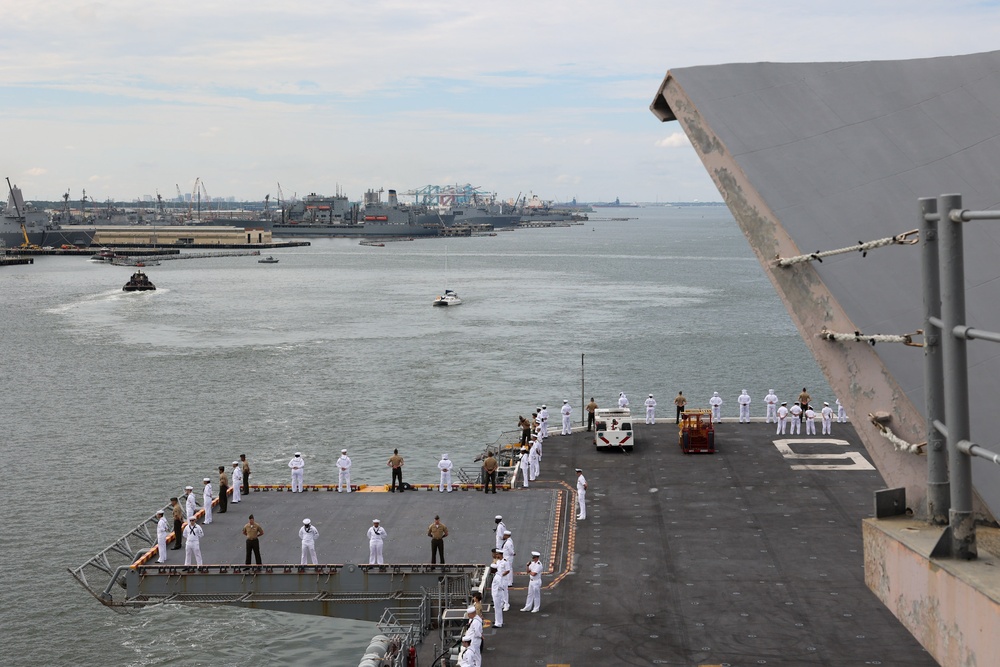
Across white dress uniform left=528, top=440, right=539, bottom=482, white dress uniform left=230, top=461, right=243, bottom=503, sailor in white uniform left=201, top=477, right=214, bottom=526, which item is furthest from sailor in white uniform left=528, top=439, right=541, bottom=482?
sailor in white uniform left=201, top=477, right=214, bottom=526

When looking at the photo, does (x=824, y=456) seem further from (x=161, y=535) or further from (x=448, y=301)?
(x=448, y=301)

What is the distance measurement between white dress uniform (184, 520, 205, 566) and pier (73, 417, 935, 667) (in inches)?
18.5

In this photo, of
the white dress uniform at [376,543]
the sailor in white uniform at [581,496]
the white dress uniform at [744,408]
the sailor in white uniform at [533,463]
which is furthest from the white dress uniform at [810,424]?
the white dress uniform at [376,543]

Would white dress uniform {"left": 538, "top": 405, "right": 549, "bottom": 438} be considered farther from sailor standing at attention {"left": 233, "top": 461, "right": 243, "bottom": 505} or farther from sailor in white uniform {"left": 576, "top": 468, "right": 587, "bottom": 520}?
sailor standing at attention {"left": 233, "top": 461, "right": 243, "bottom": 505}

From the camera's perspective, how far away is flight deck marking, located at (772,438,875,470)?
3069 cm

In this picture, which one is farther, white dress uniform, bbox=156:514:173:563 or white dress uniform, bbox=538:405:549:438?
white dress uniform, bbox=538:405:549:438

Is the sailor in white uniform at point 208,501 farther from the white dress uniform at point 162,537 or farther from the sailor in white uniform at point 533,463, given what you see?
the sailor in white uniform at point 533,463

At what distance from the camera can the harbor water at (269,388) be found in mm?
26453

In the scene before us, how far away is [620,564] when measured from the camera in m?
22.2

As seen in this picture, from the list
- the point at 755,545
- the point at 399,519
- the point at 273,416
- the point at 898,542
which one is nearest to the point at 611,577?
the point at 755,545

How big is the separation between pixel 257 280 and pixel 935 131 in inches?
5358

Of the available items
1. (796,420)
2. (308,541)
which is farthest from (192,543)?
(796,420)

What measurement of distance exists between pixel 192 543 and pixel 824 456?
19503mm

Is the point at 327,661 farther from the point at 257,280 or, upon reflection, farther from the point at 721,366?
the point at 257,280
